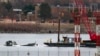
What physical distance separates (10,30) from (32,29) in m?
4.10

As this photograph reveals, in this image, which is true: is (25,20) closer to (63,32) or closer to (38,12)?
(38,12)

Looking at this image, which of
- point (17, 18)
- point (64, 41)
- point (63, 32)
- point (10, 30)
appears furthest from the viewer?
point (17, 18)

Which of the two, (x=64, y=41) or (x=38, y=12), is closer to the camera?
(x=64, y=41)

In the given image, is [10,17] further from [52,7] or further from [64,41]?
[64,41]

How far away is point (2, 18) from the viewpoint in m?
112

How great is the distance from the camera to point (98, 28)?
13570mm

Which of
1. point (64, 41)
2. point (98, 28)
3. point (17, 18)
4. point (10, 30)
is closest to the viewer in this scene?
point (98, 28)

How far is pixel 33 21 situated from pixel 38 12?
300 centimetres

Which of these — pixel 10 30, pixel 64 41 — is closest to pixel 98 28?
pixel 64 41

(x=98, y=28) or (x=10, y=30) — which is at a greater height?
(x=98, y=28)

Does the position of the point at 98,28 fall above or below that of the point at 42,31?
above

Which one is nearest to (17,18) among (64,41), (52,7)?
(52,7)

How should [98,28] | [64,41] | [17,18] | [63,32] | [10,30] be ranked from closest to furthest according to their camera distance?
[98,28] < [64,41] < [63,32] < [10,30] < [17,18]

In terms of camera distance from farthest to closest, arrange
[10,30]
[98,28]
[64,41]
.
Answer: [10,30], [64,41], [98,28]
